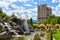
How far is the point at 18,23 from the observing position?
2627 cm

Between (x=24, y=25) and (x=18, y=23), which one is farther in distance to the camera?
(x=24, y=25)

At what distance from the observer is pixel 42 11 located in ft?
238

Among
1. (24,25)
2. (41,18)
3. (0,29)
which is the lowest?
(41,18)

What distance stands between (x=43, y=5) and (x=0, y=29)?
5515cm

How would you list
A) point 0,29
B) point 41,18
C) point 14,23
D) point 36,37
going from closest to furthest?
point 36,37
point 0,29
point 14,23
point 41,18

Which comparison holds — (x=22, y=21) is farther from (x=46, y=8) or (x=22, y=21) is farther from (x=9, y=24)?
(x=46, y=8)

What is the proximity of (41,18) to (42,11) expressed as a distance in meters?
3.95

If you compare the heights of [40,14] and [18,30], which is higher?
[18,30]

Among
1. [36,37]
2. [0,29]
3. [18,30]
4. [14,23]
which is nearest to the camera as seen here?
[36,37]

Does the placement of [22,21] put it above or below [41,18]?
above

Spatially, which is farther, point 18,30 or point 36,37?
point 18,30

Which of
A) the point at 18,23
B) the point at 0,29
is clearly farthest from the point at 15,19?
the point at 0,29

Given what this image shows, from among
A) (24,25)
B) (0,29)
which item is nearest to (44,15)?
(24,25)

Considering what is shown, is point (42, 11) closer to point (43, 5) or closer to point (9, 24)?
point (43, 5)
